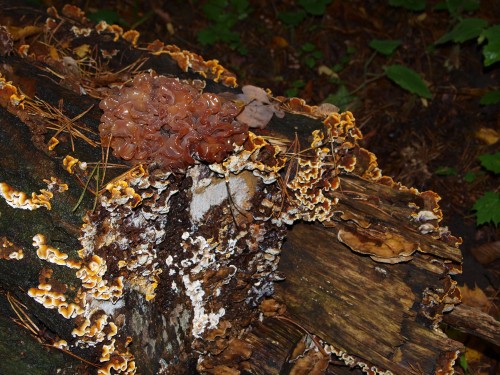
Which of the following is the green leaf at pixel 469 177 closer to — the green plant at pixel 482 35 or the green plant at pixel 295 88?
the green plant at pixel 482 35

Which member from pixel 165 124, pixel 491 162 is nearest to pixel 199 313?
pixel 165 124

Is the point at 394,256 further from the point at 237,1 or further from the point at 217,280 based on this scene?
the point at 237,1

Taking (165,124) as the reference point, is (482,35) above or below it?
above

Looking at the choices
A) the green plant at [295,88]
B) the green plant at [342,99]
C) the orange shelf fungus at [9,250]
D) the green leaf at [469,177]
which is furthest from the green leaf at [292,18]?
the orange shelf fungus at [9,250]

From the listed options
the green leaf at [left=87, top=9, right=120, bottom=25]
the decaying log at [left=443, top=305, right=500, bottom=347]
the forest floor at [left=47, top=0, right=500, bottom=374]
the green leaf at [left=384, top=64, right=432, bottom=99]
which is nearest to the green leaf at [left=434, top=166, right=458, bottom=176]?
the forest floor at [left=47, top=0, right=500, bottom=374]

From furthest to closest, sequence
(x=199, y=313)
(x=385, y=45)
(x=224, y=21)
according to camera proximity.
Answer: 1. (x=224, y=21)
2. (x=385, y=45)
3. (x=199, y=313)

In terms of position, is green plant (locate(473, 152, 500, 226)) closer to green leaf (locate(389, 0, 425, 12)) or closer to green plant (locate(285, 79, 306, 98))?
green plant (locate(285, 79, 306, 98))

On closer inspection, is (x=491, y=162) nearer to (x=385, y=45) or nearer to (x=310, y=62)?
(x=385, y=45)
